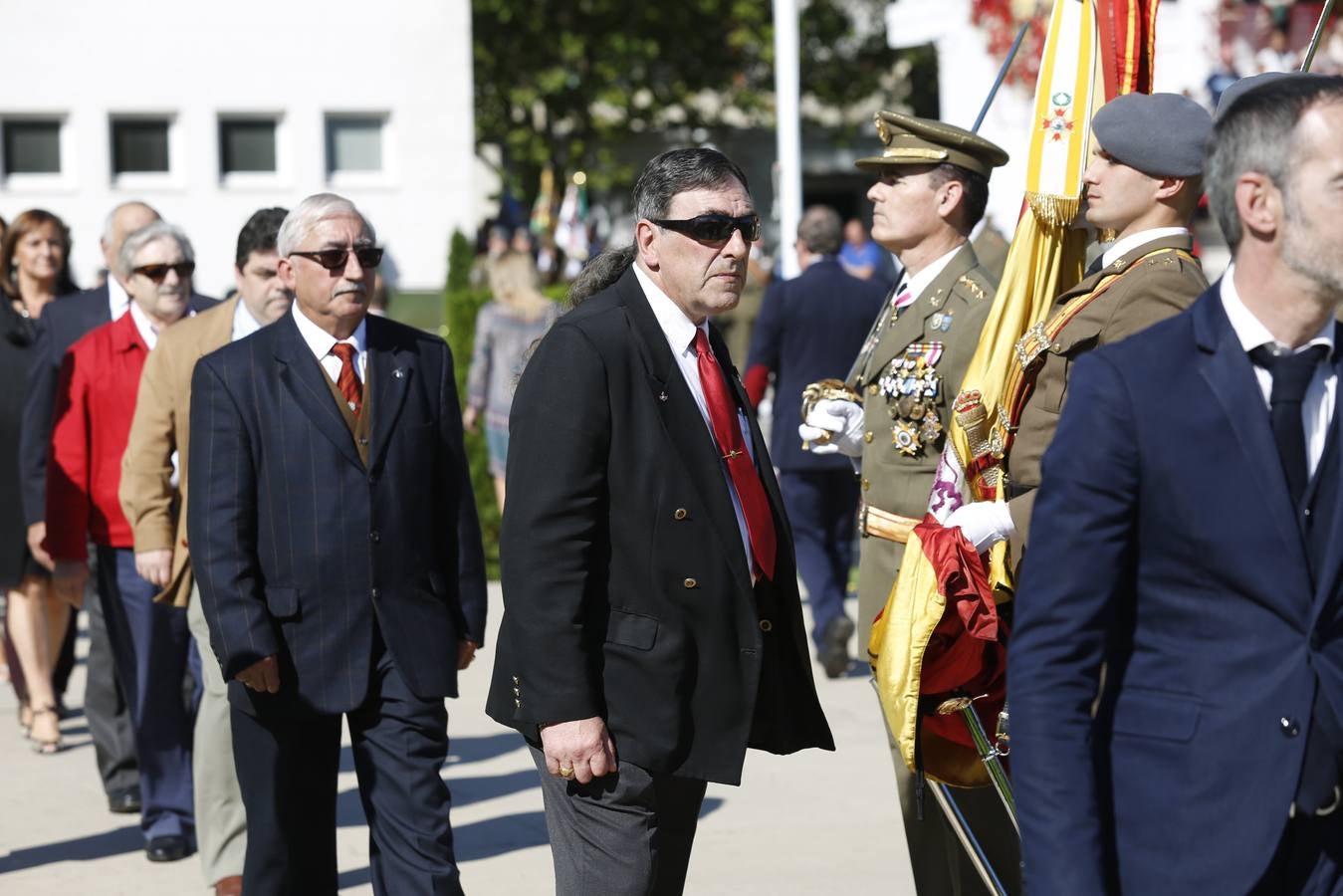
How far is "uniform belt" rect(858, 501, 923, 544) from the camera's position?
5.18 metres

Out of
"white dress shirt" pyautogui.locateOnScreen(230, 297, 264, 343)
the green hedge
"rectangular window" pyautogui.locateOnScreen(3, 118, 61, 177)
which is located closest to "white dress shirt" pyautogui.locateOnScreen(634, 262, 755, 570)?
"white dress shirt" pyautogui.locateOnScreen(230, 297, 264, 343)

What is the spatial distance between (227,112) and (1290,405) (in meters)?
23.3

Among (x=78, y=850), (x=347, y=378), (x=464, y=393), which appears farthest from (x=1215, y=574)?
(x=464, y=393)

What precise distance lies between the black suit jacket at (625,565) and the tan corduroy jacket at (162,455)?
2.57 m

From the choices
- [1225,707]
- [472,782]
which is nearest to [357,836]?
[472,782]

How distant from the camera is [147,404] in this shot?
6285 millimetres

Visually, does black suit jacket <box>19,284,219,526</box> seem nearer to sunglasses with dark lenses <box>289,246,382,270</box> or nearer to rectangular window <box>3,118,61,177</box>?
sunglasses with dark lenses <box>289,246,382,270</box>

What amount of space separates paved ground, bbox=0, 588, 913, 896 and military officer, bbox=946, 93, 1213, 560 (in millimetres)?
2343

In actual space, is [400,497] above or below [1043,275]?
below

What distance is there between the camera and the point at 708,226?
4.03 metres

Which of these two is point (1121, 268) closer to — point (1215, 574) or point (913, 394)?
point (913, 394)

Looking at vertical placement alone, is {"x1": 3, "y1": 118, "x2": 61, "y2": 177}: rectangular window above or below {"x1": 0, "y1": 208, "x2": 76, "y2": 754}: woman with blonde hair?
above

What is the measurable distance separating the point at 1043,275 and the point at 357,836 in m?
3.61

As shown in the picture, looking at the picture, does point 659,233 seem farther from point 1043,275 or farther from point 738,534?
point 1043,275
